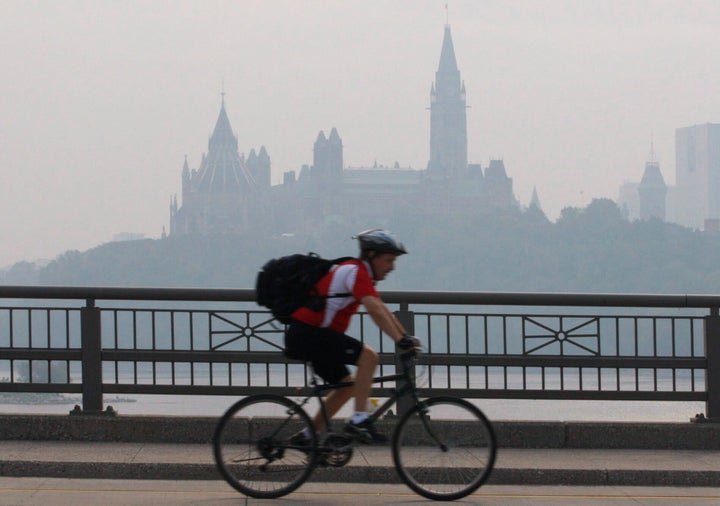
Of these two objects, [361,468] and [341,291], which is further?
[361,468]

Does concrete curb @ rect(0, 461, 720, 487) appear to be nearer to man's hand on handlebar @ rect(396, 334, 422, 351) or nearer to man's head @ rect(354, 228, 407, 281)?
man's hand on handlebar @ rect(396, 334, 422, 351)

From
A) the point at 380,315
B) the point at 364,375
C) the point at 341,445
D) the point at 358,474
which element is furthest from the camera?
the point at 358,474

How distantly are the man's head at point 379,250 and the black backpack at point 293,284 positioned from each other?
0.66ft

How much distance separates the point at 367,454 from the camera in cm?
793

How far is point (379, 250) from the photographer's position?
246 inches

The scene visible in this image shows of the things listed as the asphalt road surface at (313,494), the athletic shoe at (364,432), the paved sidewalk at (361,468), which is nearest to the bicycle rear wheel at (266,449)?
the asphalt road surface at (313,494)

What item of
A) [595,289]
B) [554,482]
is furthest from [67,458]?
[595,289]

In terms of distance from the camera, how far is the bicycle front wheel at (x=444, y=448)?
633cm

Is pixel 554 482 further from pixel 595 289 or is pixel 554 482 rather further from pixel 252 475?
pixel 595 289

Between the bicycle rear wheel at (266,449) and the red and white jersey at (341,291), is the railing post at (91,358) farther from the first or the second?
the red and white jersey at (341,291)

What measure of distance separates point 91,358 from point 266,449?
268 centimetres

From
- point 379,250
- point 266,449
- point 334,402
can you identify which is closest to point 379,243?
point 379,250

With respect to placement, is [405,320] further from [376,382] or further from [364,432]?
[364,432]

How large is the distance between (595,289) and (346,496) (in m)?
194
